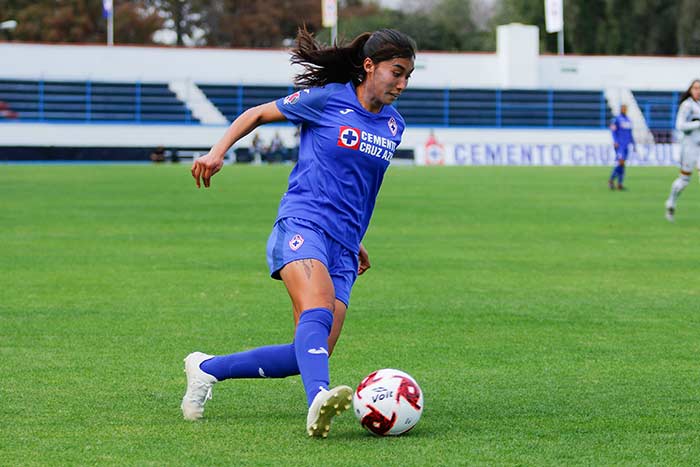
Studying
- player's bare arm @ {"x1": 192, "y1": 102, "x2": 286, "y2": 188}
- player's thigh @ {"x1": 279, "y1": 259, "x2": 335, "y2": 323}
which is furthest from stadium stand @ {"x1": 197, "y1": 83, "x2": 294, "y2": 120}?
player's thigh @ {"x1": 279, "y1": 259, "x2": 335, "y2": 323}

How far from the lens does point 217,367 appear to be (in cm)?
659

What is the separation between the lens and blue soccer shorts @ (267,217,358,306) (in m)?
6.28

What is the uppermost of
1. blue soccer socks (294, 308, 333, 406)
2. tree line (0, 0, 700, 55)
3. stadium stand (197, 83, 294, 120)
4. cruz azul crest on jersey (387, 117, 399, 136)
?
tree line (0, 0, 700, 55)

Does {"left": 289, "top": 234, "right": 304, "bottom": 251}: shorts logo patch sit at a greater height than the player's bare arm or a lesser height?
lesser

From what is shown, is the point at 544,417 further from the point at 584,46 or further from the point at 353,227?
the point at 584,46

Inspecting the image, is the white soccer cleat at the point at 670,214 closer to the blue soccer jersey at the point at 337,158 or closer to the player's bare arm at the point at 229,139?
the blue soccer jersey at the point at 337,158

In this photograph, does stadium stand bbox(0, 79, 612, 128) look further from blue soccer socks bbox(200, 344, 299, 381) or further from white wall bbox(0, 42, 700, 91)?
blue soccer socks bbox(200, 344, 299, 381)

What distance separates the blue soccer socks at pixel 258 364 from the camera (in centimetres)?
644

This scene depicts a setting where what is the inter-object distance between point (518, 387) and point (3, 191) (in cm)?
2405

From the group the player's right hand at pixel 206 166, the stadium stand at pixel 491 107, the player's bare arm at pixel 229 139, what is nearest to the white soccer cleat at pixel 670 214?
the player's bare arm at pixel 229 139

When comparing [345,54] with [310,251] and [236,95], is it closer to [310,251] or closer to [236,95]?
[310,251]

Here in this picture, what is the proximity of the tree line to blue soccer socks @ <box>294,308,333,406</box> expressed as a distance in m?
71.7

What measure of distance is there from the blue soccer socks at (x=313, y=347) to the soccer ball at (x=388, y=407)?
10.5 inches

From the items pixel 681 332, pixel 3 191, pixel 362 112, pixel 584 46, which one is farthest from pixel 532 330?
pixel 584 46
